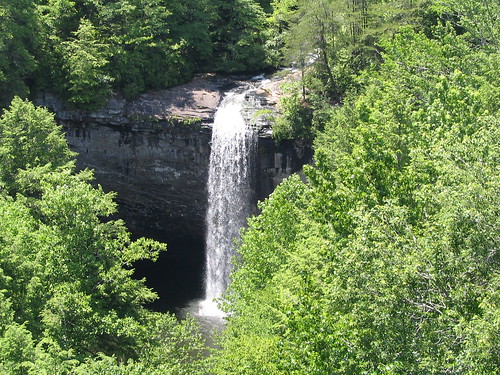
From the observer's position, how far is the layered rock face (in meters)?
36.4

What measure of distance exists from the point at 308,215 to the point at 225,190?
1724cm

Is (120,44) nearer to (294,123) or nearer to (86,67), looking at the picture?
(86,67)

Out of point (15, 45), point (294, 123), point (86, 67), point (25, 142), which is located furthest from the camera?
point (294, 123)

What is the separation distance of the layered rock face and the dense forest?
141cm

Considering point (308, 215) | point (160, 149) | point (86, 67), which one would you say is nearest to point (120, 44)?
point (86, 67)

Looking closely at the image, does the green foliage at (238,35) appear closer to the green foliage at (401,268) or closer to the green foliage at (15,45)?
the green foliage at (15,45)

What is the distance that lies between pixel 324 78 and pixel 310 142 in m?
4.43

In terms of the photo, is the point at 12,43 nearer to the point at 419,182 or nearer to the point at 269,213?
the point at 269,213

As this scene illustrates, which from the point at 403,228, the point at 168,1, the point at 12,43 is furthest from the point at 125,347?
the point at 168,1

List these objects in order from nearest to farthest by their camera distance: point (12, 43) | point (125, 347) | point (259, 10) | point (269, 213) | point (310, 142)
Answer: point (125, 347) → point (269, 213) → point (12, 43) → point (310, 142) → point (259, 10)

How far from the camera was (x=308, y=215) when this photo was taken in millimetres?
20500

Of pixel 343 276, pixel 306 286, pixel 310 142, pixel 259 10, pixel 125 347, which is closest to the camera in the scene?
pixel 343 276

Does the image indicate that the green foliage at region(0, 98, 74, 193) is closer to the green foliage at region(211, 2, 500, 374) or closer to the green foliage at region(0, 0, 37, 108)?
the green foliage at region(0, 0, 37, 108)

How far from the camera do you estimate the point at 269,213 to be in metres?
24.8
